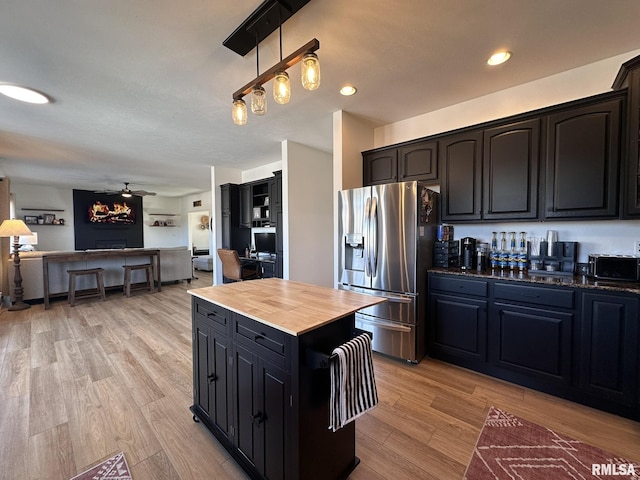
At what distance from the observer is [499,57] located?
6.98ft

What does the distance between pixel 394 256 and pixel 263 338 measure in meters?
1.71

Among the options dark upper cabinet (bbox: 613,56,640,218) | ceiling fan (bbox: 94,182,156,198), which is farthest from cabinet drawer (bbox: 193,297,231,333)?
ceiling fan (bbox: 94,182,156,198)

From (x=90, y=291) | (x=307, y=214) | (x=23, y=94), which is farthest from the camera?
(x=90, y=291)

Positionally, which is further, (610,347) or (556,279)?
(556,279)

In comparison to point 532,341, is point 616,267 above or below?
above

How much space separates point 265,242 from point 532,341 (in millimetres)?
4344

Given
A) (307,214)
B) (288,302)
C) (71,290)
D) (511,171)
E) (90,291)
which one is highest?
(511,171)

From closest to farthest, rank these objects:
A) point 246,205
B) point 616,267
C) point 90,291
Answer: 1. point 616,267
2. point 90,291
3. point 246,205

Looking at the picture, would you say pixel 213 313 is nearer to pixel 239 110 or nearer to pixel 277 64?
pixel 239 110

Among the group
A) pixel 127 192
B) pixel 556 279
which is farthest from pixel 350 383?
pixel 127 192

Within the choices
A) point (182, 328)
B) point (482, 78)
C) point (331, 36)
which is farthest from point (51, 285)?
point (482, 78)

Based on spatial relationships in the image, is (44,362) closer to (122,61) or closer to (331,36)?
(122,61)

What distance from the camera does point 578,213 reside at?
2150mm

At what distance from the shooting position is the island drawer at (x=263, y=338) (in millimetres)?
1179
